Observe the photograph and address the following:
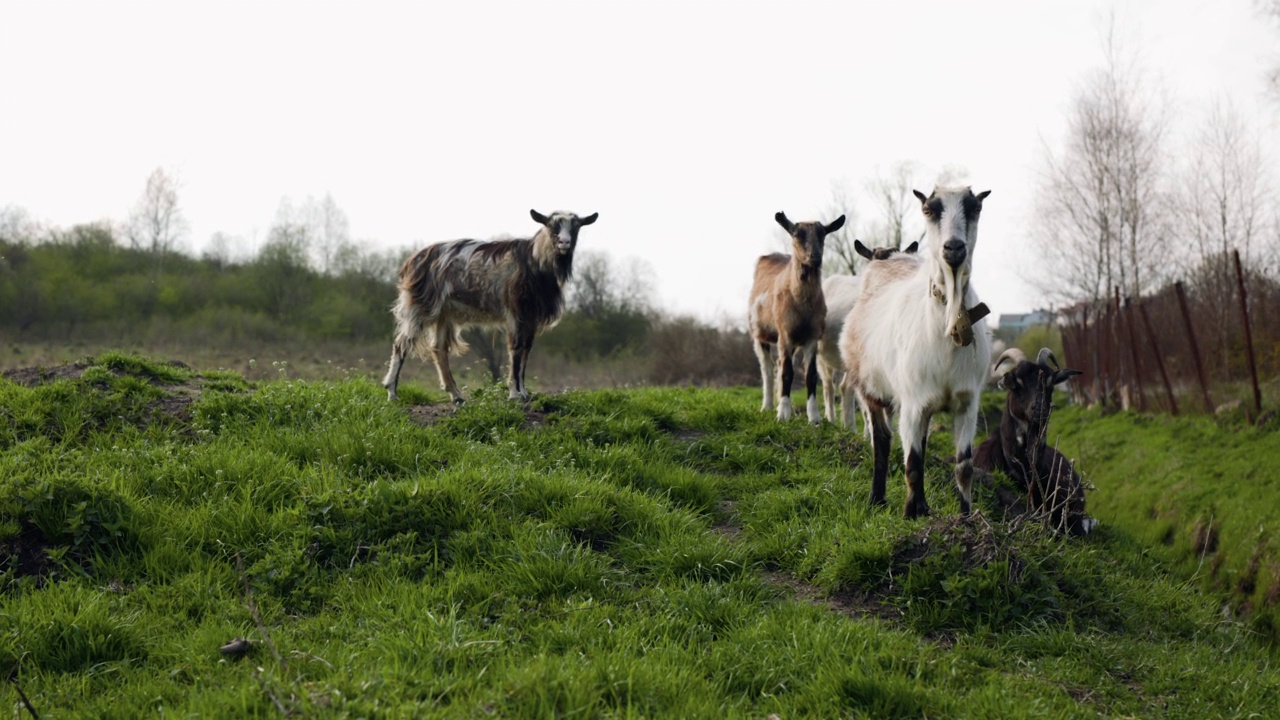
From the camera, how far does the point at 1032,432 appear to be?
724cm

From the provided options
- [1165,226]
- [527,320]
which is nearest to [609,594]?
[527,320]

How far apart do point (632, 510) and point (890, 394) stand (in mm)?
2184

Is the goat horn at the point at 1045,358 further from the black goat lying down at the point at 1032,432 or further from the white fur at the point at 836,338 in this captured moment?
the white fur at the point at 836,338

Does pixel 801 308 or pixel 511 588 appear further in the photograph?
pixel 801 308

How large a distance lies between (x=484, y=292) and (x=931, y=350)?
538 cm

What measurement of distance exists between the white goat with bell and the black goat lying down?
81 centimetres

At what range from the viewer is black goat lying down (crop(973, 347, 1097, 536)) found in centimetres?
682

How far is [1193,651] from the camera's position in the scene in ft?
15.2

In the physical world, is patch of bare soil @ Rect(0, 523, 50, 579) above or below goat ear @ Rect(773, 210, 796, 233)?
below

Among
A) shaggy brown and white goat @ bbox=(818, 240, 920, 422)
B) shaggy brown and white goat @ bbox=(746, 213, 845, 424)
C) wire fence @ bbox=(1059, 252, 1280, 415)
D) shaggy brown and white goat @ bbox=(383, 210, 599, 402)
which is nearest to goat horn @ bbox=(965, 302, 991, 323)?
shaggy brown and white goat @ bbox=(746, 213, 845, 424)

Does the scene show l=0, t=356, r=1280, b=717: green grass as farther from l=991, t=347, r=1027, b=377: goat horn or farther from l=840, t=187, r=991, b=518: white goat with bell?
l=991, t=347, r=1027, b=377: goat horn

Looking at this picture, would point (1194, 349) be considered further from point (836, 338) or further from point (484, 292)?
point (484, 292)

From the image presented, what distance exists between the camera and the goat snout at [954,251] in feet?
16.1

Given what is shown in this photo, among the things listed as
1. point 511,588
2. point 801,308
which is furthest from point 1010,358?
point 511,588
